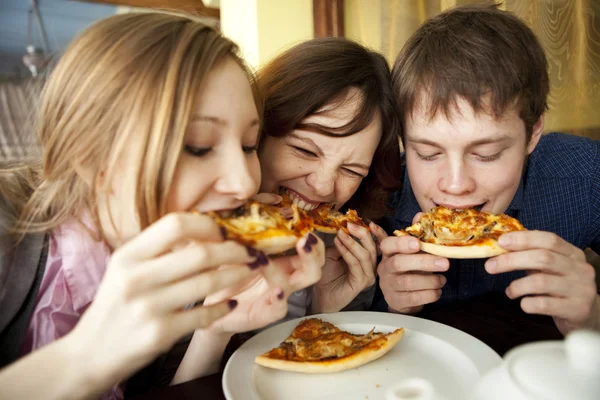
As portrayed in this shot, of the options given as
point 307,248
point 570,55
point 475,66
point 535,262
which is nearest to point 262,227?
point 307,248

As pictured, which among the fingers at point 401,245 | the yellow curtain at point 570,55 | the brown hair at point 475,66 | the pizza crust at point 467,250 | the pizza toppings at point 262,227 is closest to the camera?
the pizza toppings at point 262,227

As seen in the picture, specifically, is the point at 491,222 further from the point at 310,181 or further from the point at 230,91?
the point at 230,91

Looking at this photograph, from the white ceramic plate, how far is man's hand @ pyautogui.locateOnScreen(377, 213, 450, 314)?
27 cm

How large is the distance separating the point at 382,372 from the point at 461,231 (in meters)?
0.67

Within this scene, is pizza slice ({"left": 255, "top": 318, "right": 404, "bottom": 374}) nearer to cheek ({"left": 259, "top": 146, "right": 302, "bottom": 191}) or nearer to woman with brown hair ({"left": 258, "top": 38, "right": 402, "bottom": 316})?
woman with brown hair ({"left": 258, "top": 38, "right": 402, "bottom": 316})

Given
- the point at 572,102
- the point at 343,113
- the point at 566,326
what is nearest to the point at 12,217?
the point at 343,113

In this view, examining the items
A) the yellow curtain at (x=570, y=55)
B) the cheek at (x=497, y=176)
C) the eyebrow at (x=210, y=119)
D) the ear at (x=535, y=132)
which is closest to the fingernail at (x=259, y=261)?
the eyebrow at (x=210, y=119)

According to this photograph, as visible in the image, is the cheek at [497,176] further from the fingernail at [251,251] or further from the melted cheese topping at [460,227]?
the fingernail at [251,251]

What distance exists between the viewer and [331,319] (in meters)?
1.28

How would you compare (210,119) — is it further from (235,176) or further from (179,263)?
(179,263)

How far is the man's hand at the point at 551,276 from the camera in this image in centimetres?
122

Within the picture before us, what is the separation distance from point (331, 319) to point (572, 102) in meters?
2.75

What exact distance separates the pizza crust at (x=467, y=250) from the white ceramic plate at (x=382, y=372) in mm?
277

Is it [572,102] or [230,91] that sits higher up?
[230,91]
